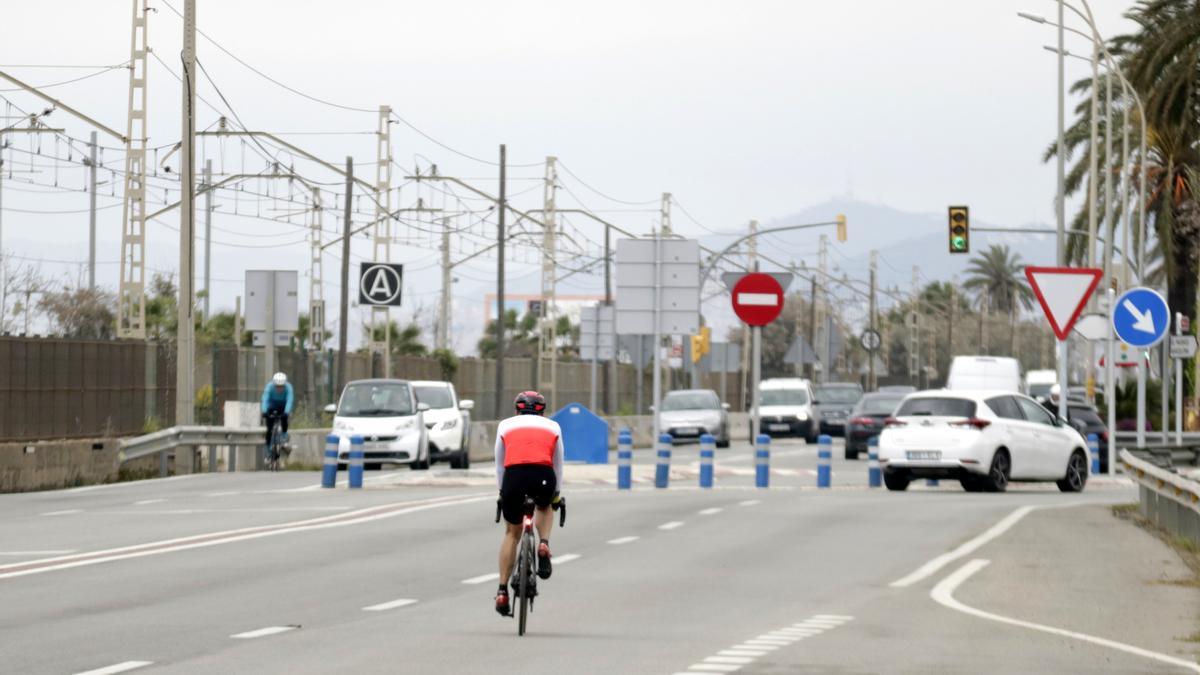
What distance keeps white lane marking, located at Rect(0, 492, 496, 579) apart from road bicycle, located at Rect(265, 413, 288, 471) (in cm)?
986

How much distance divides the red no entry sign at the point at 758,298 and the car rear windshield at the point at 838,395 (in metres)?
30.3

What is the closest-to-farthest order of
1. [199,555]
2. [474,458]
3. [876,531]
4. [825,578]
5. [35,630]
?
[35,630]
[825,578]
[199,555]
[876,531]
[474,458]

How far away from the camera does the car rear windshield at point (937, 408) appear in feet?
99.5

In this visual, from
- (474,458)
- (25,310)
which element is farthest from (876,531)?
(25,310)

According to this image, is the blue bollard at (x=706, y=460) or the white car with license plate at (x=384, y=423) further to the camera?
the white car with license plate at (x=384, y=423)

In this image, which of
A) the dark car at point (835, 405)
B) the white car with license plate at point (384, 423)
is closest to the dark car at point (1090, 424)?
the white car with license plate at point (384, 423)

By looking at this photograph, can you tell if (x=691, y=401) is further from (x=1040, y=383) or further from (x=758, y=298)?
(x=758, y=298)

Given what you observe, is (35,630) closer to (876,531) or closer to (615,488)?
(876,531)

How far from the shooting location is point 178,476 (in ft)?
116

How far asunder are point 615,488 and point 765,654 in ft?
66.4

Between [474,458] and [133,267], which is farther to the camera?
[133,267]

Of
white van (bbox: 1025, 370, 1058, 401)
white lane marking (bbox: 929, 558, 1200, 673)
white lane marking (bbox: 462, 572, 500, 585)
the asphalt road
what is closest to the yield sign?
the asphalt road

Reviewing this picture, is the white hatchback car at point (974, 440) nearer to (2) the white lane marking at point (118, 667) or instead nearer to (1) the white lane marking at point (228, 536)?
(1) the white lane marking at point (228, 536)

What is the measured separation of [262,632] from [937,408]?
19.1 m
